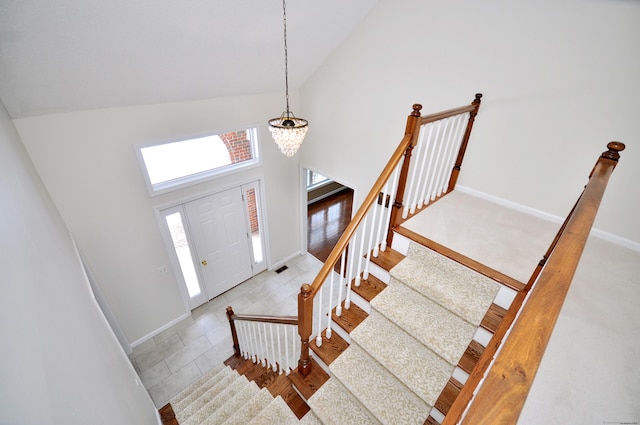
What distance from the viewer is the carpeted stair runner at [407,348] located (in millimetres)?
1885

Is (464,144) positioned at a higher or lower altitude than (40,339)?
higher

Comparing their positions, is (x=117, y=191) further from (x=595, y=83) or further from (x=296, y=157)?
(x=595, y=83)

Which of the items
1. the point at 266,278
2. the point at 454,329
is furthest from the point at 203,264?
the point at 454,329

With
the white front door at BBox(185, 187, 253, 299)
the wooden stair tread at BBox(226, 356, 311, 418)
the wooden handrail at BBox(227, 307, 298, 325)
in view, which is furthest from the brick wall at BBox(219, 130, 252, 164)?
the wooden stair tread at BBox(226, 356, 311, 418)

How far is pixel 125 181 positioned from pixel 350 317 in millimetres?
3238

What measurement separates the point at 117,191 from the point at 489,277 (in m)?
4.11

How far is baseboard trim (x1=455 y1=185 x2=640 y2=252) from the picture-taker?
2529 millimetres

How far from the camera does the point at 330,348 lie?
2.20m

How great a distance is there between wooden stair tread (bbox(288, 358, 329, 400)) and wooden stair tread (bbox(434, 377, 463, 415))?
795mm

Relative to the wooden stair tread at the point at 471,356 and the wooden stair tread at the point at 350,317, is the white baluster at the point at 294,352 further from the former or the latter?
the wooden stair tread at the point at 471,356

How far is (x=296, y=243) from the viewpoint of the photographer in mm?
6176

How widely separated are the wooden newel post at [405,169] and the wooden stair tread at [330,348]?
36.3 inches

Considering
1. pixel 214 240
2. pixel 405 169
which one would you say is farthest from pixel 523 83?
pixel 214 240

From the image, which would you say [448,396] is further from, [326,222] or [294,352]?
[326,222]
